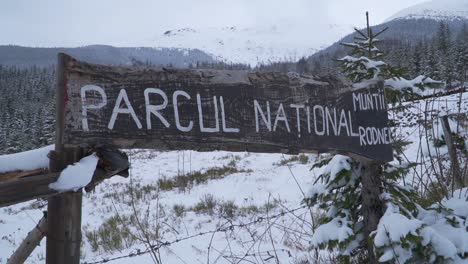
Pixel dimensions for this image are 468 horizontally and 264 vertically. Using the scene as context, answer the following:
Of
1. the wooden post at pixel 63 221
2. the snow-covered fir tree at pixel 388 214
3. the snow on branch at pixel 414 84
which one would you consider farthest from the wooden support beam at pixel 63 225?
the snow on branch at pixel 414 84

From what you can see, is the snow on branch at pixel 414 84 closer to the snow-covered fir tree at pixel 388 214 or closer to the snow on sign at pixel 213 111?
the snow-covered fir tree at pixel 388 214

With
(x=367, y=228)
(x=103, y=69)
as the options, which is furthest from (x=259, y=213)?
(x=103, y=69)

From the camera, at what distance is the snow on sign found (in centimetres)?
129

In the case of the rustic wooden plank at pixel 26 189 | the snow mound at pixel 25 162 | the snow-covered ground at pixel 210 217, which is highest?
the snow mound at pixel 25 162

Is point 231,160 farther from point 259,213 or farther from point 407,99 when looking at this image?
point 407,99

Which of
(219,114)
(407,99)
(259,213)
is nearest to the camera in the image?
(219,114)

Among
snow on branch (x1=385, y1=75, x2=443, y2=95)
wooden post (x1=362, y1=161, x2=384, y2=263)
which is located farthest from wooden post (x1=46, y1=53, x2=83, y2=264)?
snow on branch (x1=385, y1=75, x2=443, y2=95)

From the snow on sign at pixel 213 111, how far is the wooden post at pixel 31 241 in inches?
17.5

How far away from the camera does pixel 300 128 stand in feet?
6.00

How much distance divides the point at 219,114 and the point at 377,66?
4.45ft

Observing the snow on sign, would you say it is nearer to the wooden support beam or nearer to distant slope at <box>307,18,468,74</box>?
the wooden support beam

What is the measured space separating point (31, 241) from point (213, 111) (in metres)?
0.94

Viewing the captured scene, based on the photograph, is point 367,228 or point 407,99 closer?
point 367,228

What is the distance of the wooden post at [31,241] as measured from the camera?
1.45 meters
